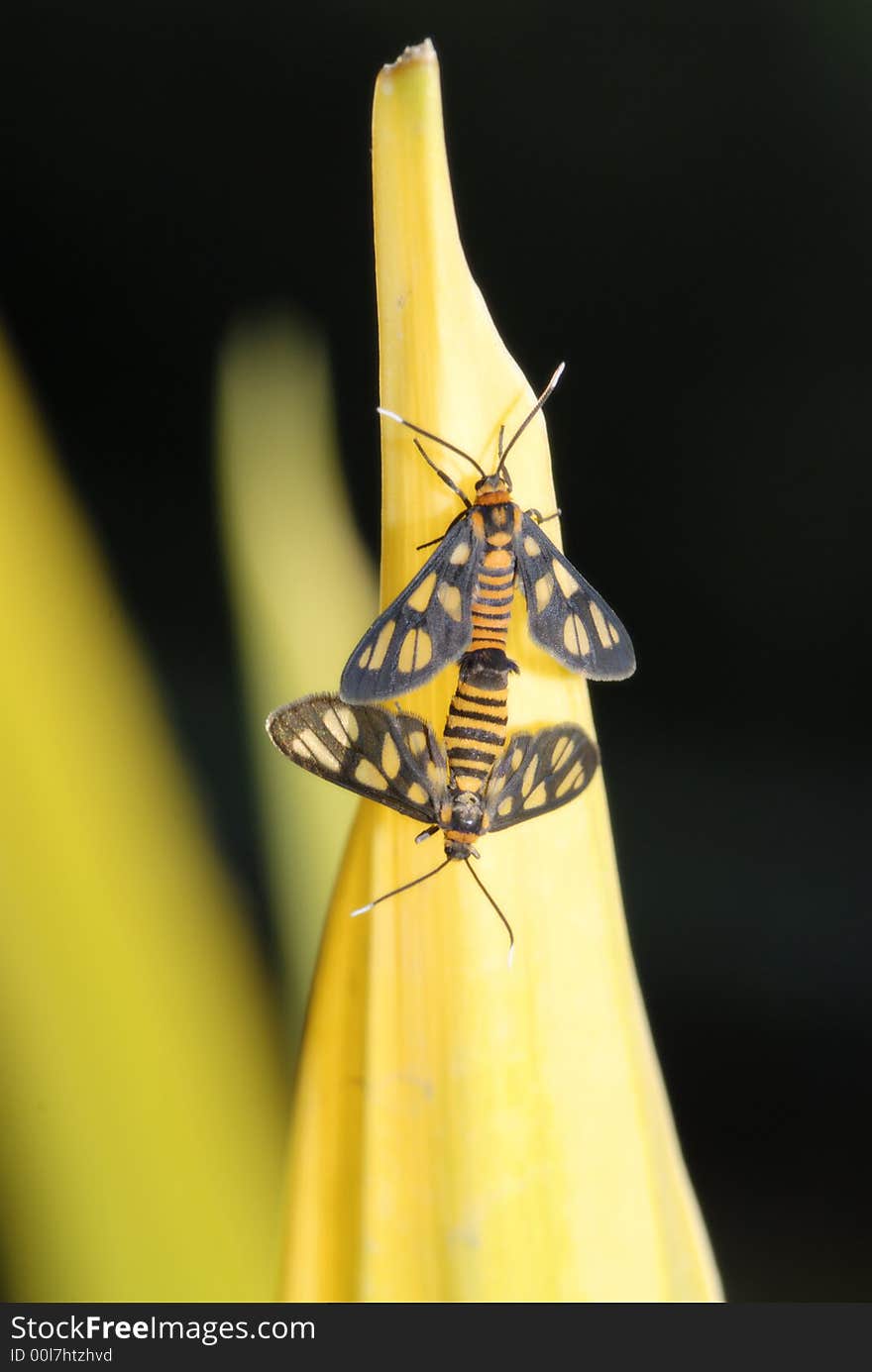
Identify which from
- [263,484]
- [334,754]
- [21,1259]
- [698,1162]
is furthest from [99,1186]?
[698,1162]

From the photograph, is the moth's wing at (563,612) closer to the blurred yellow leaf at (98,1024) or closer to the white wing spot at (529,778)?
the white wing spot at (529,778)

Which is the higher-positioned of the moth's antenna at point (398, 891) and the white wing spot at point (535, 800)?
the white wing spot at point (535, 800)

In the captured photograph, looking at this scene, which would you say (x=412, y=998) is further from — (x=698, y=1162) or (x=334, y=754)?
(x=698, y=1162)

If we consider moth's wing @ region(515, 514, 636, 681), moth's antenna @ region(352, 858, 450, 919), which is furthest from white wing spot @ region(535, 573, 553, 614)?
moth's antenna @ region(352, 858, 450, 919)

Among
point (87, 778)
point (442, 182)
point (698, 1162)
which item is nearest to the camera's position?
point (442, 182)

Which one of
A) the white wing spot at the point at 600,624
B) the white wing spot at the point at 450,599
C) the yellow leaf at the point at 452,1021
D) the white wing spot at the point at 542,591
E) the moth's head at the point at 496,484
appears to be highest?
the white wing spot at the point at 600,624

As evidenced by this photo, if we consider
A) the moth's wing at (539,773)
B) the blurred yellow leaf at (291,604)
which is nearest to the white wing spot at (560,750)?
the moth's wing at (539,773)

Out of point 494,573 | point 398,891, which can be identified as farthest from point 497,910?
point 494,573
